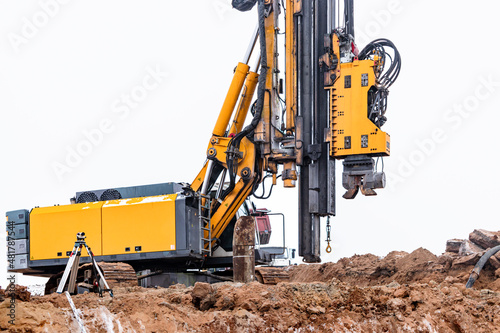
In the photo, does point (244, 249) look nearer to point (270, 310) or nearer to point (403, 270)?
point (270, 310)

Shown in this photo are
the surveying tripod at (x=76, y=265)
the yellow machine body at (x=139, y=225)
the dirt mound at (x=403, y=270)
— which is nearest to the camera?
the surveying tripod at (x=76, y=265)

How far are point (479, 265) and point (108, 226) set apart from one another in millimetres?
6831

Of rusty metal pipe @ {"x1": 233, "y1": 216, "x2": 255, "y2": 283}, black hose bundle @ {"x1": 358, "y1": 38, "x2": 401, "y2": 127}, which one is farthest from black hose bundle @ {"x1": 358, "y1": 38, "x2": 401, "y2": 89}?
rusty metal pipe @ {"x1": 233, "y1": 216, "x2": 255, "y2": 283}

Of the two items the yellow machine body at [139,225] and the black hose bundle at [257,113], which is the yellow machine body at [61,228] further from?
the black hose bundle at [257,113]

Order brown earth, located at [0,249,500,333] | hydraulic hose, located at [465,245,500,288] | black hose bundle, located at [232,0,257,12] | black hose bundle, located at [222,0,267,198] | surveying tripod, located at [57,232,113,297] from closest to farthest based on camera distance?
brown earth, located at [0,249,500,333], surveying tripod, located at [57,232,113,297], hydraulic hose, located at [465,245,500,288], black hose bundle, located at [222,0,267,198], black hose bundle, located at [232,0,257,12]

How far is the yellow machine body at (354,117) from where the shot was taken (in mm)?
12672

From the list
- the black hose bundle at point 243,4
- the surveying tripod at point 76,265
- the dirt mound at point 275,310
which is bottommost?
the dirt mound at point 275,310

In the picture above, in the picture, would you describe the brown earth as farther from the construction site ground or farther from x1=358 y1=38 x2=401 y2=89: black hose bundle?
x1=358 y1=38 x2=401 y2=89: black hose bundle

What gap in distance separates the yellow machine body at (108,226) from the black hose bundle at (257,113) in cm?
134

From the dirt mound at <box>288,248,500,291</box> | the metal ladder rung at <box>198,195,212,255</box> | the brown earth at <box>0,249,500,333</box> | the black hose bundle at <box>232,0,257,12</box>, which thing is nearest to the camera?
the brown earth at <box>0,249,500,333</box>

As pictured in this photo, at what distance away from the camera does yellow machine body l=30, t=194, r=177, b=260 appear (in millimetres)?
12883

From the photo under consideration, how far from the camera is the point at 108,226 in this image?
43.2ft

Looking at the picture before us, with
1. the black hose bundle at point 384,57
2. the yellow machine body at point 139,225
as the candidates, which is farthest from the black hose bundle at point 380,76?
the yellow machine body at point 139,225

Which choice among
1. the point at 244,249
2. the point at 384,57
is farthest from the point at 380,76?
the point at 244,249
